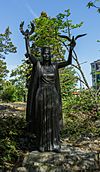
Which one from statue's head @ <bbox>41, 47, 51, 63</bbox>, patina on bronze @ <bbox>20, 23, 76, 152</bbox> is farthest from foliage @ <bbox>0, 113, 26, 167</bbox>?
statue's head @ <bbox>41, 47, 51, 63</bbox>

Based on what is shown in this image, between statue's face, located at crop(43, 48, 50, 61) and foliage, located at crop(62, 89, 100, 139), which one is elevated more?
statue's face, located at crop(43, 48, 50, 61)

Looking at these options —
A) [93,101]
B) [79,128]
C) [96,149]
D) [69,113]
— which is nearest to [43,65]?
[96,149]

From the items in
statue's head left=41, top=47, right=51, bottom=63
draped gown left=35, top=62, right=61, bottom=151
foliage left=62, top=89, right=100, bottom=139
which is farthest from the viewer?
foliage left=62, top=89, right=100, bottom=139

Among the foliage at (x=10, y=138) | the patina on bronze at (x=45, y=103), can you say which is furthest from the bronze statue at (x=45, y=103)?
the foliage at (x=10, y=138)

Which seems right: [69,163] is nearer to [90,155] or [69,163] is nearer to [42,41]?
[90,155]

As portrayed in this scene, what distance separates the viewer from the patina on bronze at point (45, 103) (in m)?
7.87

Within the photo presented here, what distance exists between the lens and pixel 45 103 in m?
7.95

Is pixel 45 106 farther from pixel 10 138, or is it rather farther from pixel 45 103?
pixel 10 138

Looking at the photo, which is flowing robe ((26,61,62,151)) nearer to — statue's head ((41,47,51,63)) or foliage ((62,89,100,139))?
statue's head ((41,47,51,63))

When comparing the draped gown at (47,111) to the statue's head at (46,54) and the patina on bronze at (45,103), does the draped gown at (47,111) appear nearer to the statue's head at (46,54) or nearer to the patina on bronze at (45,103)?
the patina on bronze at (45,103)

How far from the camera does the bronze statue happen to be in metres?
7.87

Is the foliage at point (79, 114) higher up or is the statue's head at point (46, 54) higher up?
the statue's head at point (46, 54)

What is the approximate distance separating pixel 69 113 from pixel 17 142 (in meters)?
4.73

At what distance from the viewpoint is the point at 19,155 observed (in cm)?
800
